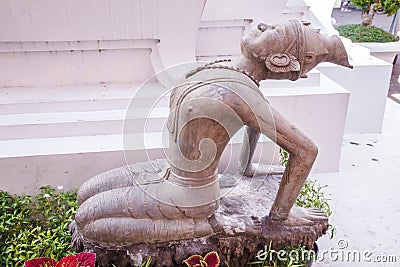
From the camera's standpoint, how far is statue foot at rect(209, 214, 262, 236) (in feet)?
4.52

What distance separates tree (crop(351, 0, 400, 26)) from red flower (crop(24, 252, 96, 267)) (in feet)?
11.1

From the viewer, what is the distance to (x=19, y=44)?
6.53 feet

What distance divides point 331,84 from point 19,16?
1.62 metres

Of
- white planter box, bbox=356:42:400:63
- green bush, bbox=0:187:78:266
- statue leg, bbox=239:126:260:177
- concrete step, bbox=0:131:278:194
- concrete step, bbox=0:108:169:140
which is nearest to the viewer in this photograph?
green bush, bbox=0:187:78:266

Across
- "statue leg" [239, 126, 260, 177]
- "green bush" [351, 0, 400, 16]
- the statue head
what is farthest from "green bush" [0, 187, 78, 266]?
"green bush" [351, 0, 400, 16]

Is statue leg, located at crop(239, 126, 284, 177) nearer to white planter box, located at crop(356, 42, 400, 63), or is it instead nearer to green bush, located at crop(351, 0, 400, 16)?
white planter box, located at crop(356, 42, 400, 63)


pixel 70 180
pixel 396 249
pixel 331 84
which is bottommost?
pixel 396 249

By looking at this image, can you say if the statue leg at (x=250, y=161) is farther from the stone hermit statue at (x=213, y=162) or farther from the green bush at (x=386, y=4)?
the green bush at (x=386, y=4)

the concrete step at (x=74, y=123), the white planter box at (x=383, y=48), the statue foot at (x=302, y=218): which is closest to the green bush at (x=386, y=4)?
the white planter box at (x=383, y=48)

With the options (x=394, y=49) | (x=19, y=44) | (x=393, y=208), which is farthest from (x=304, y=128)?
(x=394, y=49)

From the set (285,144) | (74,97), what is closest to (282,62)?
(285,144)

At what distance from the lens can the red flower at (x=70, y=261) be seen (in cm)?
122

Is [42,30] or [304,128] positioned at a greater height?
[42,30]

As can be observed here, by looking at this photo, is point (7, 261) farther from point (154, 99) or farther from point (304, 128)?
point (304, 128)
